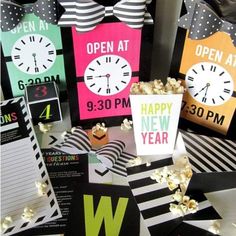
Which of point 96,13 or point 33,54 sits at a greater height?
point 96,13

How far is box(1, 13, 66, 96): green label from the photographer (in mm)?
801

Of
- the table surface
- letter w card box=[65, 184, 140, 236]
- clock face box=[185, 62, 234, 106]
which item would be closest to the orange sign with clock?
clock face box=[185, 62, 234, 106]

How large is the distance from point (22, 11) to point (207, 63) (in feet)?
1.33

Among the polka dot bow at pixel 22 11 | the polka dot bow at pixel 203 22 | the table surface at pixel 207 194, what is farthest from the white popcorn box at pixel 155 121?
the polka dot bow at pixel 22 11

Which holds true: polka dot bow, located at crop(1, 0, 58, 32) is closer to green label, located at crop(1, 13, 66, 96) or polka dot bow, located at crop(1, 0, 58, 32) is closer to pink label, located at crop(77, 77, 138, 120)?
green label, located at crop(1, 13, 66, 96)

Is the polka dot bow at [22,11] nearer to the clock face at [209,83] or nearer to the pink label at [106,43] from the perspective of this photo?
the pink label at [106,43]

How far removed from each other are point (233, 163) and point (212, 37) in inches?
10.9

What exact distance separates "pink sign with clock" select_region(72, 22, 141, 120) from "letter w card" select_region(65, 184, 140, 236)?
0.20 metres

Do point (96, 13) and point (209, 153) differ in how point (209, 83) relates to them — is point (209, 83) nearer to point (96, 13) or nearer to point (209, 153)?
point (209, 153)

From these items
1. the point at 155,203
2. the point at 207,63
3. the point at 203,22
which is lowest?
the point at 155,203

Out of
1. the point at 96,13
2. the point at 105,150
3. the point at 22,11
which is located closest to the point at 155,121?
the point at 105,150

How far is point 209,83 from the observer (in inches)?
32.0

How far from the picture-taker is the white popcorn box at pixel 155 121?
0.77 m

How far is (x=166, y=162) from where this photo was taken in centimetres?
83
